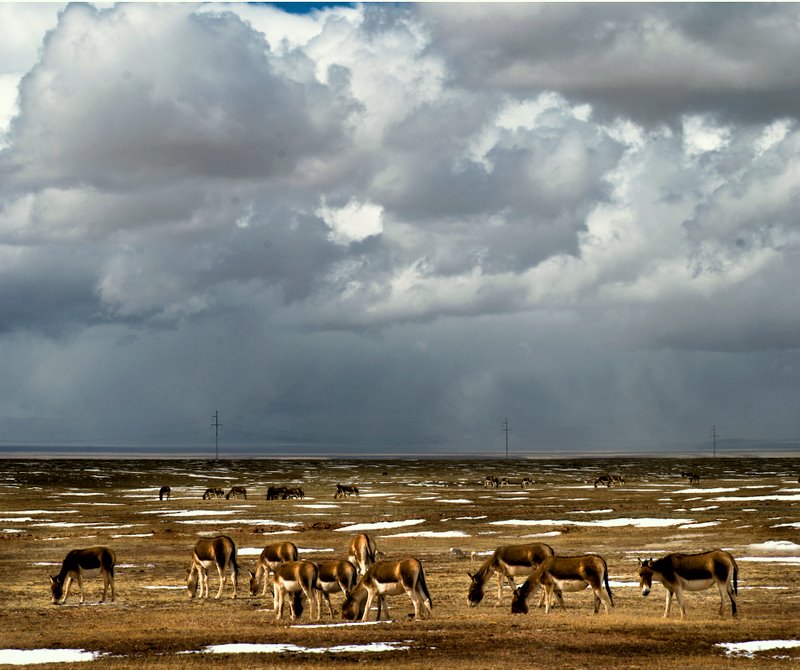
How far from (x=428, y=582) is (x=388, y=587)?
8563 millimetres

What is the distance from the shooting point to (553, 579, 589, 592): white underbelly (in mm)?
26719

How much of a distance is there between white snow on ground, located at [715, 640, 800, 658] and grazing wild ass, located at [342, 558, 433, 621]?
745cm

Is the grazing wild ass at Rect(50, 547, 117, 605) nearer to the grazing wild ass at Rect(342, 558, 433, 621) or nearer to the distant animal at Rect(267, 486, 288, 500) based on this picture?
the grazing wild ass at Rect(342, 558, 433, 621)

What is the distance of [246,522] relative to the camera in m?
66.1

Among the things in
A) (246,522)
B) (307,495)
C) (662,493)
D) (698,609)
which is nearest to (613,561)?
(698,609)

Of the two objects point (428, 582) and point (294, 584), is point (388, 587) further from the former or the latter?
point (428, 582)

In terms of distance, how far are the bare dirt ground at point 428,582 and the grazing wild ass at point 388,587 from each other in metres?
0.56

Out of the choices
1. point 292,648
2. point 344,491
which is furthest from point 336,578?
point 344,491

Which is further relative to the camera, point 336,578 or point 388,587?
point 336,578

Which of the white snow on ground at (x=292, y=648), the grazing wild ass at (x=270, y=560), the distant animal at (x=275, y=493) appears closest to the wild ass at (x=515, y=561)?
the grazing wild ass at (x=270, y=560)

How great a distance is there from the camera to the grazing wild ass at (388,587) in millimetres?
26234

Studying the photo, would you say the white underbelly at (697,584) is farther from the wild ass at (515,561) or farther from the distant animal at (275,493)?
the distant animal at (275,493)

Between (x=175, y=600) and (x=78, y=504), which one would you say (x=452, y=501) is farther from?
(x=175, y=600)

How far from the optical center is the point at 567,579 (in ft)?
88.5
